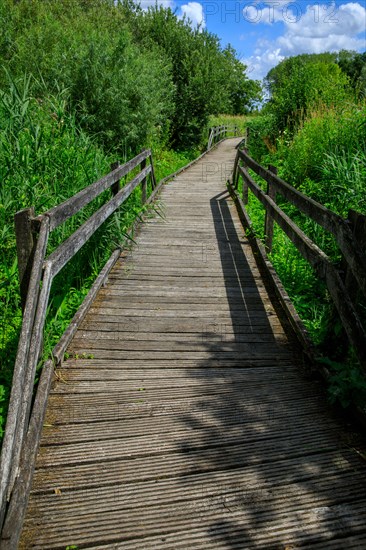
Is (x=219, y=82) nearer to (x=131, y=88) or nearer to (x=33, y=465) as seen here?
(x=131, y=88)

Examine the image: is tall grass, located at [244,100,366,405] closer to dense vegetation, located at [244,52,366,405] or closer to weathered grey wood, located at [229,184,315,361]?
dense vegetation, located at [244,52,366,405]

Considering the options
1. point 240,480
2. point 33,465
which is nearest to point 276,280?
point 240,480

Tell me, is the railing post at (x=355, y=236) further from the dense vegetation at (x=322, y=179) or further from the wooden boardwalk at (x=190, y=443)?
the wooden boardwalk at (x=190, y=443)

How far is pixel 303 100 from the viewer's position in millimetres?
12789

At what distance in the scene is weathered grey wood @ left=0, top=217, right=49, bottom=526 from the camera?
1743 millimetres

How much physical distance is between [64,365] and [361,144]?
21.8 feet

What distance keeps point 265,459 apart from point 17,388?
1.24 meters

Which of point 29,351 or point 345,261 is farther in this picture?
point 345,261

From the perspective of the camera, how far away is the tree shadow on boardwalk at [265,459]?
1.76m

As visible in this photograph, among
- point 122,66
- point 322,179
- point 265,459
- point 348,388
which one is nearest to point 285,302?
point 348,388

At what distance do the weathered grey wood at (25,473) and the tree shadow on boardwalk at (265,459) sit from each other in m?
0.69

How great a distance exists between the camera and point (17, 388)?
76.2 inches

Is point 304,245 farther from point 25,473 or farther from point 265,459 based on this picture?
point 25,473

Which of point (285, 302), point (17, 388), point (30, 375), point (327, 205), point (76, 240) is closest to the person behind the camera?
point (17, 388)
